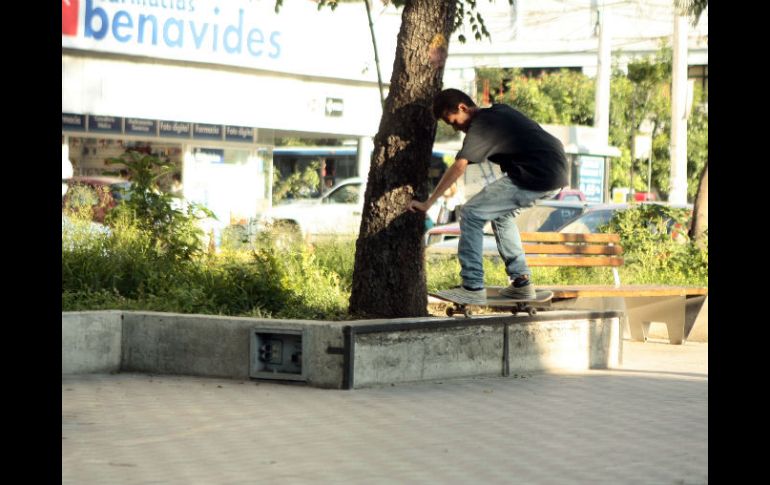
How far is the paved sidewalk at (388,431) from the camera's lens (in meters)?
5.73

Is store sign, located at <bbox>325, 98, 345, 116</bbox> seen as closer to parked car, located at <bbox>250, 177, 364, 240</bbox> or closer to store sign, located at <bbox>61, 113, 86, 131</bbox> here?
Answer: parked car, located at <bbox>250, 177, 364, 240</bbox>

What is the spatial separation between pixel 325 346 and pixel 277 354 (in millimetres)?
453

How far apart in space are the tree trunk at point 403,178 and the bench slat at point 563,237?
9.81ft

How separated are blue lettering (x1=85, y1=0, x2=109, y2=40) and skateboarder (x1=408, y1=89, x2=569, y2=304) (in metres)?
17.6

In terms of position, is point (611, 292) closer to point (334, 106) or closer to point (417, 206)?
point (417, 206)

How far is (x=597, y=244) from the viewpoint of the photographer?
13.2 meters

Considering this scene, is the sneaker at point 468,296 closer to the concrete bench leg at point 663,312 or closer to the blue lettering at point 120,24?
the concrete bench leg at point 663,312

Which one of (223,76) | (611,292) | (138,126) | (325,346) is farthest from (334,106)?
(325,346)

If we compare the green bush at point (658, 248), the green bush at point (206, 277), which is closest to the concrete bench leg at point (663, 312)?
the green bush at point (658, 248)

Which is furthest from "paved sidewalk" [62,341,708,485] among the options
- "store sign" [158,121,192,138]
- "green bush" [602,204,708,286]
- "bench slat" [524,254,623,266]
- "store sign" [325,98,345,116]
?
"store sign" [325,98,345,116]
